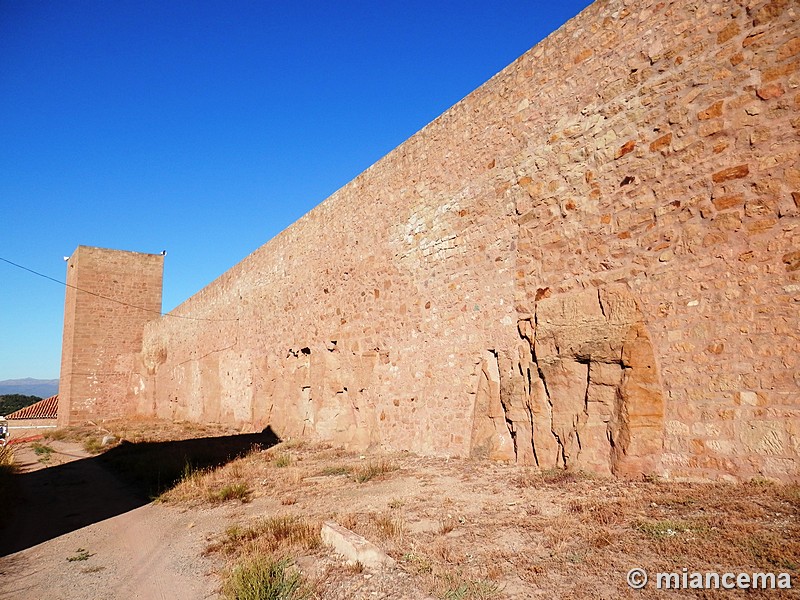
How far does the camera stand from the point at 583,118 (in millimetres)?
5922

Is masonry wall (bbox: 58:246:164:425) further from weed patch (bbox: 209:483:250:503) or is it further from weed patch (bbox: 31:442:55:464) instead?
Result: weed patch (bbox: 209:483:250:503)

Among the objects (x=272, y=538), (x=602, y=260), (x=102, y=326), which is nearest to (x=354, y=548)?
(x=272, y=538)

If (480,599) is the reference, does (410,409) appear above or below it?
above

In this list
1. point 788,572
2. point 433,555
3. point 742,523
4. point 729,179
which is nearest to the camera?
point 788,572

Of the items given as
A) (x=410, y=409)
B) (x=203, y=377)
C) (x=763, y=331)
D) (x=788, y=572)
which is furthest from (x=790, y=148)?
(x=203, y=377)

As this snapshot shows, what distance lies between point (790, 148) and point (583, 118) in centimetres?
219

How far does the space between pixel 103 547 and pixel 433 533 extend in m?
2.96

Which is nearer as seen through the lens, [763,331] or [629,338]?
[763,331]

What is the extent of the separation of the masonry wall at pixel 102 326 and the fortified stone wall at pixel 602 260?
663 inches

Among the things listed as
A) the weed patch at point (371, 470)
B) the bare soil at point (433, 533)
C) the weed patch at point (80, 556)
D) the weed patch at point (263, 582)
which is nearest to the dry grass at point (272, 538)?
the bare soil at point (433, 533)

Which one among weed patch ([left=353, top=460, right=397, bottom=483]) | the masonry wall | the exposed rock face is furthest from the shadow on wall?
the masonry wall

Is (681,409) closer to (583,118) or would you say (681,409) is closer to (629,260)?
(629,260)

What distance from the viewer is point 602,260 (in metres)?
5.55

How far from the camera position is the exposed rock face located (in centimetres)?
494
